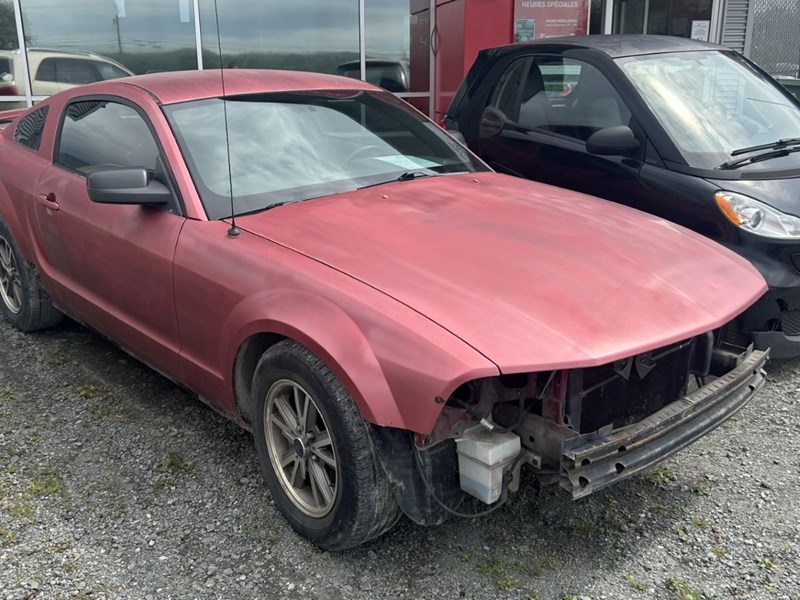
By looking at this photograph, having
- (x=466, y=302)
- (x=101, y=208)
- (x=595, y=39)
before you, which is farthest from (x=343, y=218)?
(x=595, y=39)

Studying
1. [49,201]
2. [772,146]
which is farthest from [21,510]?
[772,146]

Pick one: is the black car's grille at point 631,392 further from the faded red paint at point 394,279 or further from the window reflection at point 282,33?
the window reflection at point 282,33

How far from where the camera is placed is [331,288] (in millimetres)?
2582

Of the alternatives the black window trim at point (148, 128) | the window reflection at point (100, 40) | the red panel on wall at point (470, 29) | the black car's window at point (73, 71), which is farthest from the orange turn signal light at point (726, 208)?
the black car's window at point (73, 71)

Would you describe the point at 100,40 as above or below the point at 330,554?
above

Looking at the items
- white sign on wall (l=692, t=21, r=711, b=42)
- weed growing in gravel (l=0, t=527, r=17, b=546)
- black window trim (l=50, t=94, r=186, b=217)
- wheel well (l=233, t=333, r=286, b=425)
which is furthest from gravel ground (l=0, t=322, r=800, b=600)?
white sign on wall (l=692, t=21, r=711, b=42)

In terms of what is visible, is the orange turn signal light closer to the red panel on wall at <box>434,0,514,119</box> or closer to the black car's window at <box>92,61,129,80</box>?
the red panel on wall at <box>434,0,514,119</box>

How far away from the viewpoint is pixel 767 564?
2.69 meters

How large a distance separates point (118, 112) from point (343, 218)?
150 cm

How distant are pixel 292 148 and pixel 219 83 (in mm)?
608

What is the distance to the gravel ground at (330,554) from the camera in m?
2.62

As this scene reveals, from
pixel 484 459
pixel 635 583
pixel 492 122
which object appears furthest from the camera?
pixel 492 122

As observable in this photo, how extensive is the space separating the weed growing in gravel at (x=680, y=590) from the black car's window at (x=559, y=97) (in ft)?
9.50

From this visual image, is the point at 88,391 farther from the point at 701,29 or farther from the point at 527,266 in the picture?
the point at 701,29
